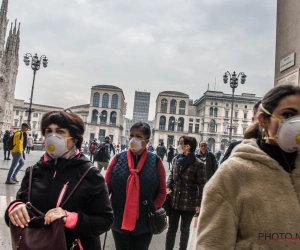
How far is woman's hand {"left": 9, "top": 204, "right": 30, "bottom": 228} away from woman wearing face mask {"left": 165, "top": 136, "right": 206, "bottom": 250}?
235cm

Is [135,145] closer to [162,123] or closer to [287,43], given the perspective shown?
[287,43]

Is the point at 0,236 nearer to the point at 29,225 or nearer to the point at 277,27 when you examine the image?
the point at 29,225

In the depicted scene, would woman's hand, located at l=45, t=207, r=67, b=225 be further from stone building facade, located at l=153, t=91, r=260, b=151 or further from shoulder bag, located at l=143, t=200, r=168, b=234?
stone building facade, located at l=153, t=91, r=260, b=151

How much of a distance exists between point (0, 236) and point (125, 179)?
2325 mm

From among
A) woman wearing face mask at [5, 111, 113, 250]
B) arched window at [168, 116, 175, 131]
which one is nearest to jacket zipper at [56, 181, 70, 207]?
woman wearing face mask at [5, 111, 113, 250]

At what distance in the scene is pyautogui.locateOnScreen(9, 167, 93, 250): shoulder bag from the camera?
1397 mm

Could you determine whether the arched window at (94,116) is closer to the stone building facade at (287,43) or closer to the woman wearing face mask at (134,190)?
the stone building facade at (287,43)

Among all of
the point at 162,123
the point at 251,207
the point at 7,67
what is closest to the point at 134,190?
the point at 251,207

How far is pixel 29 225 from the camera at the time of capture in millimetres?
1492

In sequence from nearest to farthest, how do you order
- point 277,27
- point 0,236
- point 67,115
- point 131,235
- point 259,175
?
point 259,175 < point 67,115 < point 131,235 < point 0,236 < point 277,27

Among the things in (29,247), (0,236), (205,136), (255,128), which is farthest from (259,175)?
(205,136)

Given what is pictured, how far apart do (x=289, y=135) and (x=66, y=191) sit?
1.26 metres

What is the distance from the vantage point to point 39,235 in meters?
1.43

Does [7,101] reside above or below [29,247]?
above
